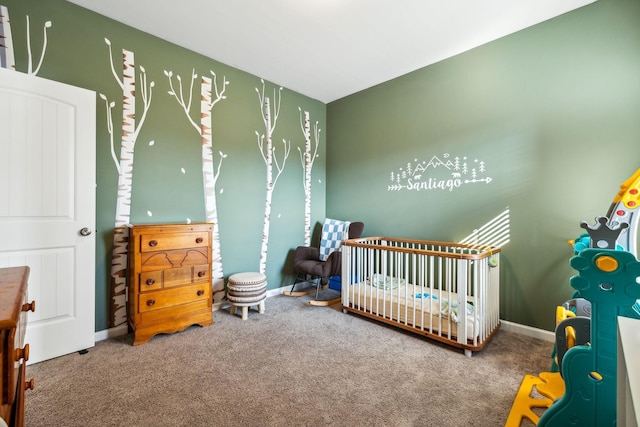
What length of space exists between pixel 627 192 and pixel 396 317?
1.76 metres

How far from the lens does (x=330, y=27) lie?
92.8 inches

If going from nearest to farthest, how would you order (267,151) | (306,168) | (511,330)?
(511,330), (267,151), (306,168)

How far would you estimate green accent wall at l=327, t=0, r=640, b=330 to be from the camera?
2.01m

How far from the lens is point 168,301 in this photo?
2.30 metres

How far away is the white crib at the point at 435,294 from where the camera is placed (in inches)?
80.4

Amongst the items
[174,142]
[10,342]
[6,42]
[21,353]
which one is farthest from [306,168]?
[10,342]

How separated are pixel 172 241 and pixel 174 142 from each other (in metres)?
0.99

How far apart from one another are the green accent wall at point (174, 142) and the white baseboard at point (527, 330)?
241 centimetres

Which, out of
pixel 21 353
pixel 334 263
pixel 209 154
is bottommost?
pixel 334 263

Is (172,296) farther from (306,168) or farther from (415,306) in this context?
(306,168)

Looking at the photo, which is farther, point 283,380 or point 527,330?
point 527,330

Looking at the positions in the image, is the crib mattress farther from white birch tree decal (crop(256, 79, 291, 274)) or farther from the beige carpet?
white birch tree decal (crop(256, 79, 291, 274))

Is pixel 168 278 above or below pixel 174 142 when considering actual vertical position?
below

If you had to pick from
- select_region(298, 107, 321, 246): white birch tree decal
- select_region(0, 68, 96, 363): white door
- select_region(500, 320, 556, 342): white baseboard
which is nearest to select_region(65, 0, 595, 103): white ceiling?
select_region(298, 107, 321, 246): white birch tree decal
